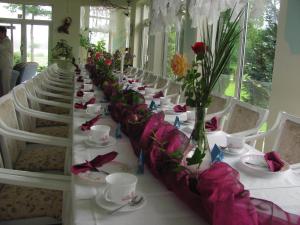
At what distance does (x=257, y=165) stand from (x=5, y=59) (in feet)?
18.2

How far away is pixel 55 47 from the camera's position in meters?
11.1

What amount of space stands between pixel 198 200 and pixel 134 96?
128cm

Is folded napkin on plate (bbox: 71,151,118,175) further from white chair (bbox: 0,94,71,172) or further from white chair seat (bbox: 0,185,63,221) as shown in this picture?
white chair (bbox: 0,94,71,172)

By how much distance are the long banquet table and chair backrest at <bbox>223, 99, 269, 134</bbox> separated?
952 mm

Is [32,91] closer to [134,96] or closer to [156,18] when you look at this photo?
[134,96]

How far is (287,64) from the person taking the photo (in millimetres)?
3268

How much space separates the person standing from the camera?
232 inches

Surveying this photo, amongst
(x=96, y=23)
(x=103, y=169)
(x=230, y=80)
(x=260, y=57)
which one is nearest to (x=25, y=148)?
(x=103, y=169)

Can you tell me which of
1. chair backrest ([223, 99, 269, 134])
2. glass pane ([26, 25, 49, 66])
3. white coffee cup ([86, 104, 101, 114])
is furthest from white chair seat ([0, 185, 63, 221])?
glass pane ([26, 25, 49, 66])

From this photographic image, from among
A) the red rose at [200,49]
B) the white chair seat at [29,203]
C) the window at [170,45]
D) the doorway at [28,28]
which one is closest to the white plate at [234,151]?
the red rose at [200,49]

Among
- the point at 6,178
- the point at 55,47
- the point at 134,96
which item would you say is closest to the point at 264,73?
the point at 134,96

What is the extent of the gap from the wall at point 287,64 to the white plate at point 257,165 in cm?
181

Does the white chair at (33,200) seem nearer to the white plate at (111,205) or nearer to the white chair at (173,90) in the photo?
the white plate at (111,205)

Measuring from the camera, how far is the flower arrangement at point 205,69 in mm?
1204
